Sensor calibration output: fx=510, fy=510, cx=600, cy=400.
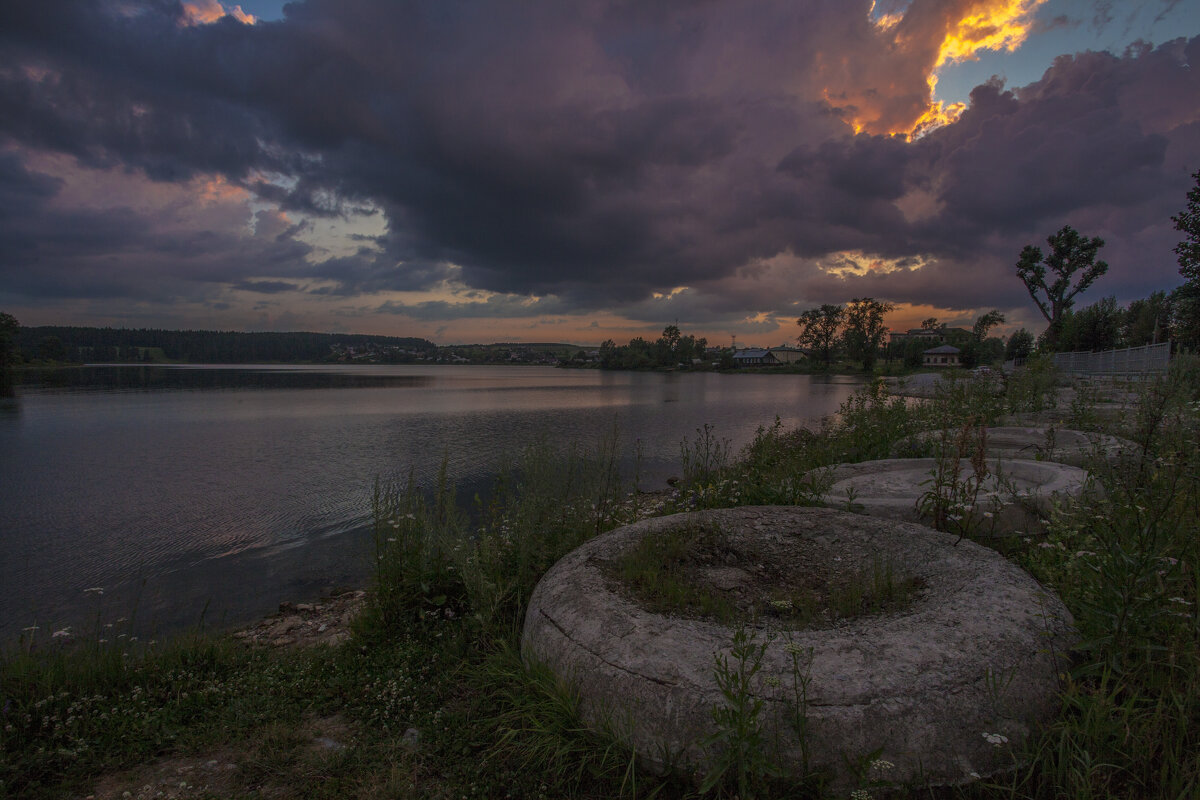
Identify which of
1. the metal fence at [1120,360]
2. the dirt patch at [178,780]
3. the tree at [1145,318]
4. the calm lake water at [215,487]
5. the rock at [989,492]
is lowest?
the calm lake water at [215,487]

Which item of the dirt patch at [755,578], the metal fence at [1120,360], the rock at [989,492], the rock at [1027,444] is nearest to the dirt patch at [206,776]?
the dirt patch at [755,578]

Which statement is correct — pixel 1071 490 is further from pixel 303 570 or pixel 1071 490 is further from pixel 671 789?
pixel 303 570

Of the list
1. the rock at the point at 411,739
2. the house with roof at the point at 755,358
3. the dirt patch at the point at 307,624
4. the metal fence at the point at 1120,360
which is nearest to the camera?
the rock at the point at 411,739

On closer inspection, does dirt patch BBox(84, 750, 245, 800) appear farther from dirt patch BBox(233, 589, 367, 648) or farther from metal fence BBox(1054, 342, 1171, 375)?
metal fence BBox(1054, 342, 1171, 375)

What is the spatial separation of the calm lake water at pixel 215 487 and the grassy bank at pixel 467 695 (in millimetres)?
1353

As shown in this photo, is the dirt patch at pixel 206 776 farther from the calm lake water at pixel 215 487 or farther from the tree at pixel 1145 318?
the tree at pixel 1145 318

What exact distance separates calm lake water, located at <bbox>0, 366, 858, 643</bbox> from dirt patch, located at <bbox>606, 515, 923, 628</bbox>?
104 inches

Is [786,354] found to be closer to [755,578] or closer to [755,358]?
[755,358]

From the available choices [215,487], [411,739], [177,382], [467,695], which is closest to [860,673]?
[467,695]

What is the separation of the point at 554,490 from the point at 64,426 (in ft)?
92.9

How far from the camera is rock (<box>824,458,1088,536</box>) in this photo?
4762 millimetres

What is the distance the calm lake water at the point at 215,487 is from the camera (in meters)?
7.47

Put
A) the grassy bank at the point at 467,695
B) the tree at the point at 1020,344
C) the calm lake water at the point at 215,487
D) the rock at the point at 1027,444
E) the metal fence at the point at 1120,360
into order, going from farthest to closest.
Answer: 1. the tree at the point at 1020,344
2. the metal fence at the point at 1120,360
3. the calm lake water at the point at 215,487
4. the rock at the point at 1027,444
5. the grassy bank at the point at 467,695

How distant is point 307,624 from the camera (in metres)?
6.11
